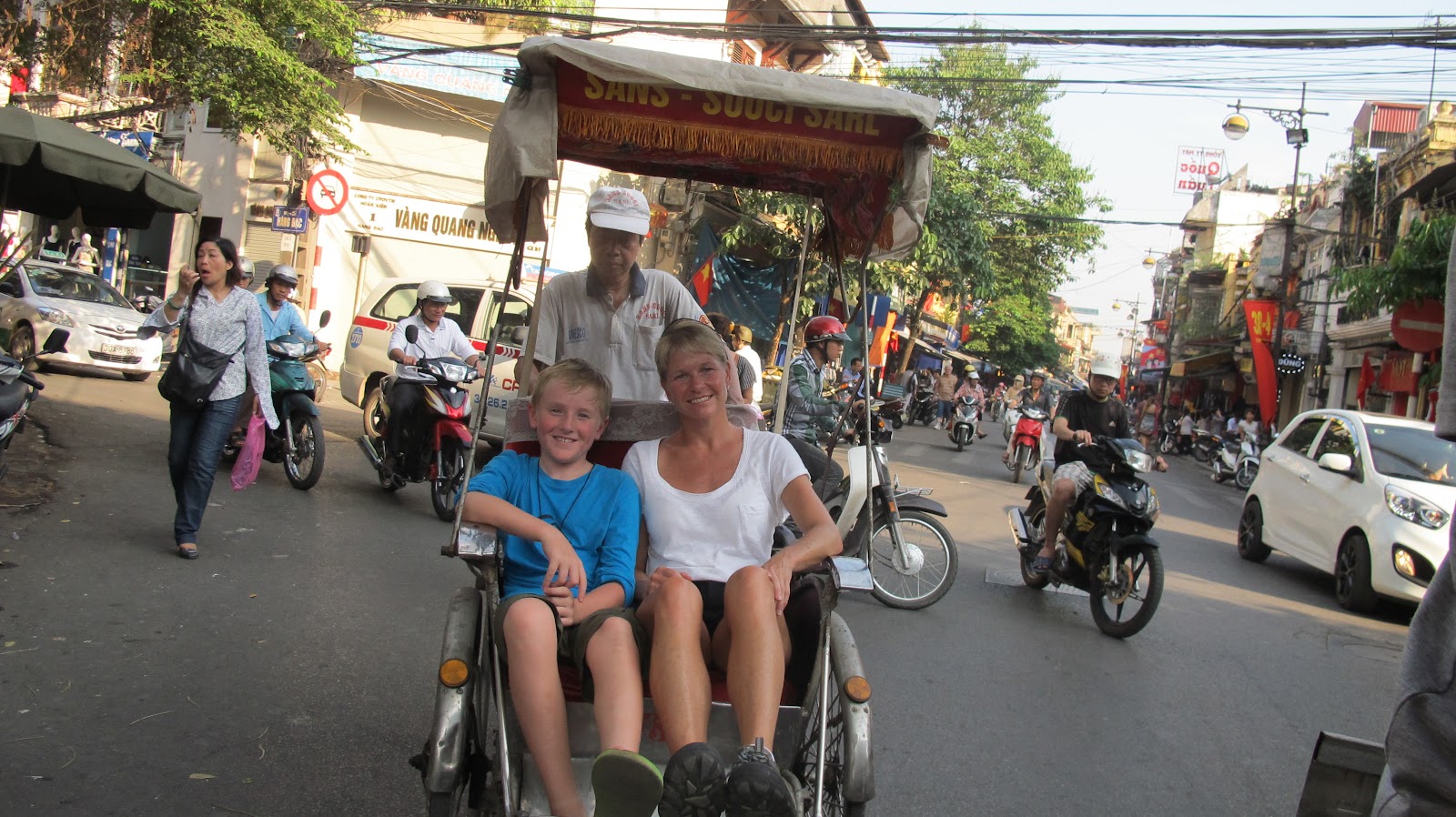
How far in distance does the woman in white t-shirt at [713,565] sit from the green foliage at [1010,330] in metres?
40.0

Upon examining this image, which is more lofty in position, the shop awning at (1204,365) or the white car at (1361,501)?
the shop awning at (1204,365)

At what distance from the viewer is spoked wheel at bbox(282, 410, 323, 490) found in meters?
8.66

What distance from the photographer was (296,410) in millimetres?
8844

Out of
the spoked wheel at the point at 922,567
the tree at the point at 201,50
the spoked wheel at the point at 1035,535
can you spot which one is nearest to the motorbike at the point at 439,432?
the spoked wheel at the point at 922,567

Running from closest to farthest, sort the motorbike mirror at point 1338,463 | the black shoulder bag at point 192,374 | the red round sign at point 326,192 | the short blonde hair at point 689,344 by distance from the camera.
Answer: the short blonde hair at point 689,344 → the black shoulder bag at point 192,374 → the motorbike mirror at point 1338,463 → the red round sign at point 326,192

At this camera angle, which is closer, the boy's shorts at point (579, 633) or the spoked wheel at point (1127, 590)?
the boy's shorts at point (579, 633)

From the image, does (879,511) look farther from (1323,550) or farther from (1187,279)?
(1187,279)

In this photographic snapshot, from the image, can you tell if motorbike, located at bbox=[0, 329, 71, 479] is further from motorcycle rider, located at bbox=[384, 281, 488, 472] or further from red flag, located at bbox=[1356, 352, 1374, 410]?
red flag, located at bbox=[1356, 352, 1374, 410]

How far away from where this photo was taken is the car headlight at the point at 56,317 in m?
14.1

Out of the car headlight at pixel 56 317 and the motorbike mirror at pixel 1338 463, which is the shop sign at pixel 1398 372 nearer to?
the motorbike mirror at pixel 1338 463

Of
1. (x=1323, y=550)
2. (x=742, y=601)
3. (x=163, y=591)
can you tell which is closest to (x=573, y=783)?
(x=742, y=601)

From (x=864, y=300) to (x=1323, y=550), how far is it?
22.2 ft

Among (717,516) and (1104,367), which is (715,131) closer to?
(717,516)

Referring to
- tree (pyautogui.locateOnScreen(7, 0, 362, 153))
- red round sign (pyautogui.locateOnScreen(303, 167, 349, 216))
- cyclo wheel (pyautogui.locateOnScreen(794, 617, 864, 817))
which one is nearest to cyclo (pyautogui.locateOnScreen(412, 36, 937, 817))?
cyclo wheel (pyautogui.locateOnScreen(794, 617, 864, 817))
